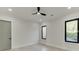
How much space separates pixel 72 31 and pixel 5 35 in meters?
4.23

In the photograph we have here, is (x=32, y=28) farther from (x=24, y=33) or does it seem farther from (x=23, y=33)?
(x=23, y=33)

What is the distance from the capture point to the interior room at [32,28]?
396 cm

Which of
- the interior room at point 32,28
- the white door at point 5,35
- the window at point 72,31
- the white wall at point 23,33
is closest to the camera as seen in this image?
the interior room at point 32,28

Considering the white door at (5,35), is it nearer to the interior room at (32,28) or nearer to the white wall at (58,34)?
the interior room at (32,28)

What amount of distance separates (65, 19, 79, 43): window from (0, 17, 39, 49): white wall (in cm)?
331

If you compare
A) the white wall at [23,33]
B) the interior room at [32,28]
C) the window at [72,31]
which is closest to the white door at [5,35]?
the interior room at [32,28]

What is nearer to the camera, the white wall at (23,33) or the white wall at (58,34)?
the white wall at (58,34)

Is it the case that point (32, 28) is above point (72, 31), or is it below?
above

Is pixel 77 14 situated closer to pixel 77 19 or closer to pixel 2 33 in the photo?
pixel 77 19

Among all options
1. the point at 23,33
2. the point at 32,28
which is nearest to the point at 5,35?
the point at 23,33

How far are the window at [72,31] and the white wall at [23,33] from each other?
331 cm

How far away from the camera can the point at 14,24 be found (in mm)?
5410

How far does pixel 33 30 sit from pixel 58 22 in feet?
8.85

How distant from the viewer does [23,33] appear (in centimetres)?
623
